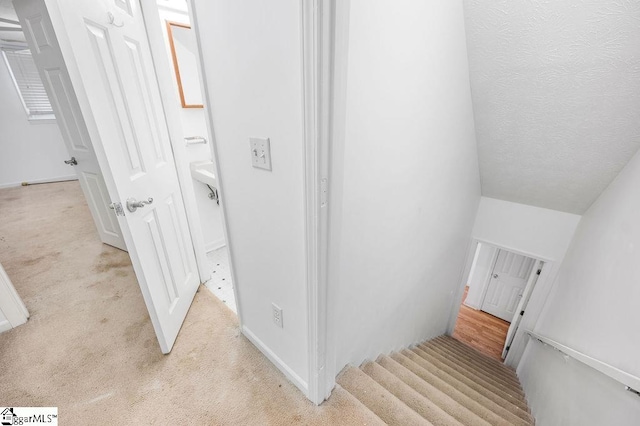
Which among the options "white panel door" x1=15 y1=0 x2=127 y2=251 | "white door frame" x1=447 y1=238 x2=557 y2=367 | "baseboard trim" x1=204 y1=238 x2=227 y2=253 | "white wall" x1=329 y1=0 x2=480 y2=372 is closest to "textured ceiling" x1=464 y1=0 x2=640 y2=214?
"white wall" x1=329 y1=0 x2=480 y2=372

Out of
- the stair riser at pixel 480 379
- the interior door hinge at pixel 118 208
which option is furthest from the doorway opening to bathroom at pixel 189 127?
the stair riser at pixel 480 379

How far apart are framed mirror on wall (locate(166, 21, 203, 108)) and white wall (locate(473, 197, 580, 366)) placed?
3087 mm

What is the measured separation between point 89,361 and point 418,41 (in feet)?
7.76

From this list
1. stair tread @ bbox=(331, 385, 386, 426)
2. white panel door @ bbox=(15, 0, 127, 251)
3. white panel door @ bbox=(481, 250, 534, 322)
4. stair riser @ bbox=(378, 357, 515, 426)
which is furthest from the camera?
white panel door @ bbox=(481, 250, 534, 322)

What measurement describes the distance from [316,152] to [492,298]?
190 inches

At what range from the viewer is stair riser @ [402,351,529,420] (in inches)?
76.3

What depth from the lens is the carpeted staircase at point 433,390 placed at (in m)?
1.29

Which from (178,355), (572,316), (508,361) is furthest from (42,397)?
(508,361)

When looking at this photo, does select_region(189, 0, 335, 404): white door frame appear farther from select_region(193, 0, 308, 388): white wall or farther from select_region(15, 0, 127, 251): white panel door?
select_region(15, 0, 127, 251): white panel door

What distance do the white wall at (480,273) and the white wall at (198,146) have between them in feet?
13.0

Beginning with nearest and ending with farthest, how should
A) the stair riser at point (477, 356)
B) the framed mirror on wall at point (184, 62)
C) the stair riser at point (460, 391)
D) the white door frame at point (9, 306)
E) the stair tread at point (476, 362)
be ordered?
the white door frame at point (9, 306) < the stair riser at point (460, 391) < the framed mirror on wall at point (184, 62) < the stair tread at point (476, 362) < the stair riser at point (477, 356)

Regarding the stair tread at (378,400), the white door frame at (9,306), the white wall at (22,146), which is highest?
the white wall at (22,146)

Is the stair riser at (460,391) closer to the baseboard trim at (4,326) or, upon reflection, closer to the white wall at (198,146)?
the white wall at (198,146)

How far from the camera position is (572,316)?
196 cm
